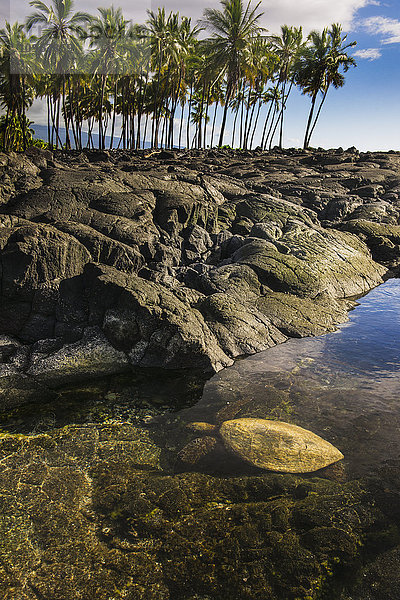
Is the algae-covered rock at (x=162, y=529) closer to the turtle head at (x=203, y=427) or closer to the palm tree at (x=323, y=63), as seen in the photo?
the turtle head at (x=203, y=427)

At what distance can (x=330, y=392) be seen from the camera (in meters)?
8.34

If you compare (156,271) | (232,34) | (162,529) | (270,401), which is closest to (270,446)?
(270,401)

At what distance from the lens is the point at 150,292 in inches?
397

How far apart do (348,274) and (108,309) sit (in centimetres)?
1016

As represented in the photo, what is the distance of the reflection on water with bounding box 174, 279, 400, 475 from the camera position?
6.84 meters

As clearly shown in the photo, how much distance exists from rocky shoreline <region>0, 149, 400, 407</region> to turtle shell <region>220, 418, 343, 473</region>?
2488 mm

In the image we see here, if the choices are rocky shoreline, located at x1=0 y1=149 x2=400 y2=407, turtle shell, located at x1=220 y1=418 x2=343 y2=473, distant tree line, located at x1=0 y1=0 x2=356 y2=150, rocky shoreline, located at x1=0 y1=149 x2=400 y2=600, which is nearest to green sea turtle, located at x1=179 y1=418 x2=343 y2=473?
turtle shell, located at x1=220 y1=418 x2=343 y2=473

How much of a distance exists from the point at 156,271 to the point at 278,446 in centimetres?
775

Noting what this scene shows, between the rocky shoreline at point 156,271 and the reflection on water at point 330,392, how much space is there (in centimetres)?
79

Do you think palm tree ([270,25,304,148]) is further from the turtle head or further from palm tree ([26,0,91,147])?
the turtle head

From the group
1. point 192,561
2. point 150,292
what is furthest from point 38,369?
point 192,561

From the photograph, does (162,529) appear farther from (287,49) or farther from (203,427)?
(287,49)

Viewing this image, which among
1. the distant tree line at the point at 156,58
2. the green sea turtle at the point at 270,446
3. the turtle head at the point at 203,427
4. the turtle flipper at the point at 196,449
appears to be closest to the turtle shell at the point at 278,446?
the green sea turtle at the point at 270,446

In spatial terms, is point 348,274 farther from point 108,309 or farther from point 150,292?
point 108,309
